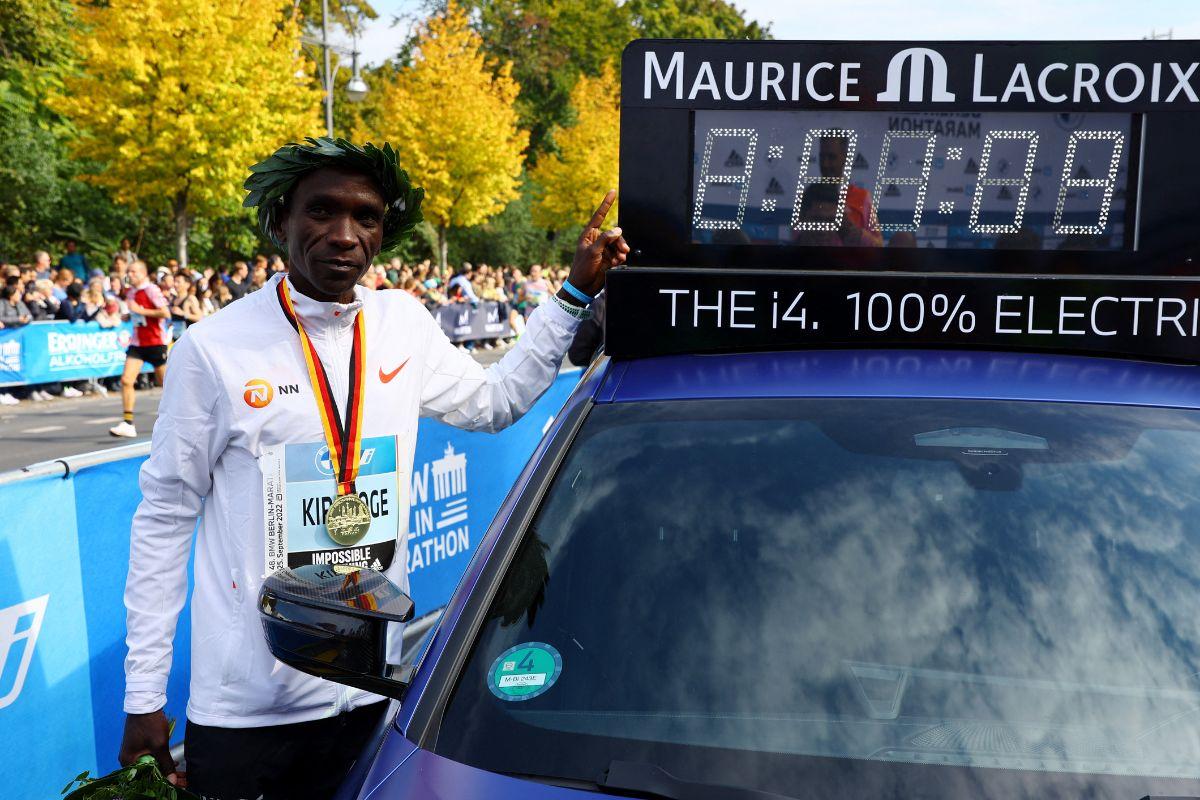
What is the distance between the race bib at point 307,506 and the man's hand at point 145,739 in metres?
0.39

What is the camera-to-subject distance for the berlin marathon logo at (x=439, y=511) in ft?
20.2

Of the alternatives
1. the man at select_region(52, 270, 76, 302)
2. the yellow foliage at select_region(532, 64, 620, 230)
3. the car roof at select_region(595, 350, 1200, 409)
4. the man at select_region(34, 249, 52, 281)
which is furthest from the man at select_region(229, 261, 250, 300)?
the yellow foliage at select_region(532, 64, 620, 230)

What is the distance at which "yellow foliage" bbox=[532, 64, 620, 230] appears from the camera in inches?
1859

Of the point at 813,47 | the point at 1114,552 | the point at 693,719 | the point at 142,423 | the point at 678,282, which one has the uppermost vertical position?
the point at 813,47

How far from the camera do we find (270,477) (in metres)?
2.60

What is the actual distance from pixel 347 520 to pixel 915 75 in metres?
1.69

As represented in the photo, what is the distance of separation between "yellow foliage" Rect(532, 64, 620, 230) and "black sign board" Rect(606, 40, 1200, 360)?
43434 mm

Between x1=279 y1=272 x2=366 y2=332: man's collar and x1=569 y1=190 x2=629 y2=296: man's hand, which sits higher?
x1=569 y1=190 x2=629 y2=296: man's hand

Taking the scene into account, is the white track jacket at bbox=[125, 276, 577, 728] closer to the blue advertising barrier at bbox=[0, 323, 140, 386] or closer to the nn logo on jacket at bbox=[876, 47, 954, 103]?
the nn logo on jacket at bbox=[876, 47, 954, 103]

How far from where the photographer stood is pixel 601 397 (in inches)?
96.0

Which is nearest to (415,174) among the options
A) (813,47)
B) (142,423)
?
(142,423)

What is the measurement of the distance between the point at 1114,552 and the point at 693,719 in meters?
0.79

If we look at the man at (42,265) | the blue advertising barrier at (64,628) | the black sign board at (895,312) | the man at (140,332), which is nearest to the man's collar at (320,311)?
the black sign board at (895,312)

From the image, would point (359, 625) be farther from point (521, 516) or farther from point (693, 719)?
point (693, 719)
